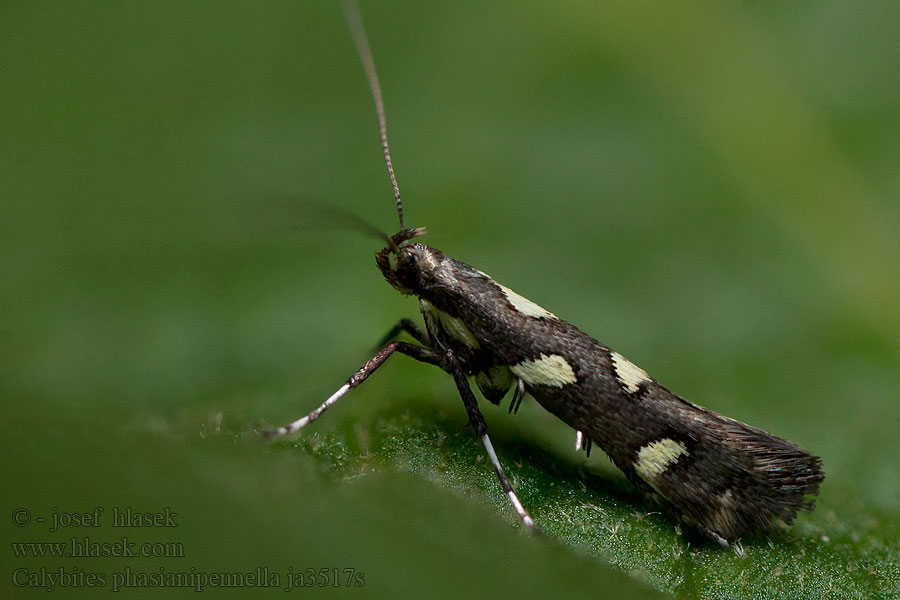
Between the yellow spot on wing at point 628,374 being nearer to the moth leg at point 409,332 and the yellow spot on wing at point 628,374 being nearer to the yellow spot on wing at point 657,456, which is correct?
the yellow spot on wing at point 657,456

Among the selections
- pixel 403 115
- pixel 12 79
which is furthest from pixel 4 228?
pixel 403 115

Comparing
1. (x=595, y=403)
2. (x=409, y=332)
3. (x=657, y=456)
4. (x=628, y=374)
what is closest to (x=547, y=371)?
(x=595, y=403)

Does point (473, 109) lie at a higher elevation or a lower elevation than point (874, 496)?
higher

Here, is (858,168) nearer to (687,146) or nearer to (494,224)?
(687,146)

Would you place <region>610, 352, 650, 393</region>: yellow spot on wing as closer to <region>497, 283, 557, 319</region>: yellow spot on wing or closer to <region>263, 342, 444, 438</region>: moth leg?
<region>497, 283, 557, 319</region>: yellow spot on wing

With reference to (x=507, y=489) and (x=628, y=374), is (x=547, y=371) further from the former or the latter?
(x=507, y=489)
